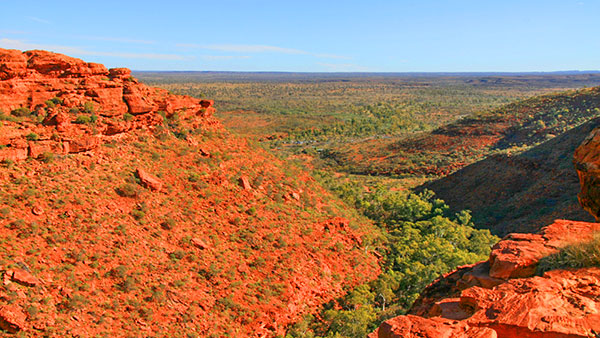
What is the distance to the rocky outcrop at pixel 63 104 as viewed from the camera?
731 inches

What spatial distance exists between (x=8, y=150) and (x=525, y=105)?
267 ft

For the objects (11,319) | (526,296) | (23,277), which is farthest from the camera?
(23,277)

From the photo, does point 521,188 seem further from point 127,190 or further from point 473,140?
point 473,140

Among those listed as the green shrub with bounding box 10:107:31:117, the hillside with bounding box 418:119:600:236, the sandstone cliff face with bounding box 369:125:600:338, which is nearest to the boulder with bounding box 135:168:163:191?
the green shrub with bounding box 10:107:31:117

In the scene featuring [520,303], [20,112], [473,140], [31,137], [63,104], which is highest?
[63,104]

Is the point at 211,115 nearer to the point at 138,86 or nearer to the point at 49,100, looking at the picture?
the point at 138,86

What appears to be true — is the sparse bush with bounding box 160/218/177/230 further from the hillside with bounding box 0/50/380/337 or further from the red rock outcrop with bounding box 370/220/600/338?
the red rock outcrop with bounding box 370/220/600/338

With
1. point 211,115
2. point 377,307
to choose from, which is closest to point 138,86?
point 211,115

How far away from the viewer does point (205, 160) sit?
24219mm

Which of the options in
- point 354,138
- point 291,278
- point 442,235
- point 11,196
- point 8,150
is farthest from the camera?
point 354,138

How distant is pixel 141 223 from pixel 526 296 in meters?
15.0

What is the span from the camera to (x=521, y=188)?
3741 centimetres

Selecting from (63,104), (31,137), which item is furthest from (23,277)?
(63,104)

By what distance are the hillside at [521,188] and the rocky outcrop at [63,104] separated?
2670cm
